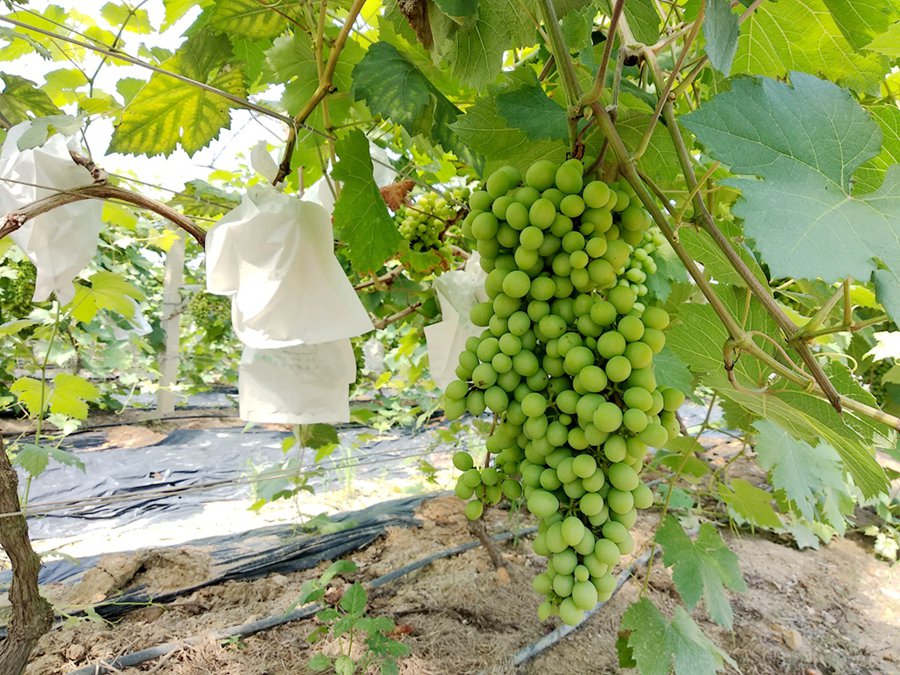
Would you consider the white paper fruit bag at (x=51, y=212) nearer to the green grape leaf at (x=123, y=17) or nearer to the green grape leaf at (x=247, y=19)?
the green grape leaf at (x=247, y=19)

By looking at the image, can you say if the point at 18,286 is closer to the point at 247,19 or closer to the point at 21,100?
the point at 21,100

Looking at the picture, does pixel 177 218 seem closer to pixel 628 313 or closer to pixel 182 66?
pixel 182 66

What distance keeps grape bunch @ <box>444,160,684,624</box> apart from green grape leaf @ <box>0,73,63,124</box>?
146cm

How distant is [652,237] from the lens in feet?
4.20

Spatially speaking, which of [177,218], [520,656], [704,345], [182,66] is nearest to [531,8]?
[704,345]

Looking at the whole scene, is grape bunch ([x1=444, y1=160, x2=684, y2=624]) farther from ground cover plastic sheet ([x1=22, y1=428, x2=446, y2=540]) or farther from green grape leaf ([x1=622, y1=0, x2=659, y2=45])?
ground cover plastic sheet ([x1=22, y1=428, x2=446, y2=540])

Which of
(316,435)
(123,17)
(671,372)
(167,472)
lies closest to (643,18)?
(671,372)

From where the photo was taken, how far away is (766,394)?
0.88 m

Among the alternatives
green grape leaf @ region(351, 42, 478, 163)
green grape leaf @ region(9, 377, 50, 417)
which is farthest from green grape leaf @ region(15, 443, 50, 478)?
green grape leaf @ region(351, 42, 478, 163)

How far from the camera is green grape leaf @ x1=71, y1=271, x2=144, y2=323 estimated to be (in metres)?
1.72

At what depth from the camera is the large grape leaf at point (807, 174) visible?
1.56ft

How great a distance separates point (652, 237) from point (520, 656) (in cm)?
147

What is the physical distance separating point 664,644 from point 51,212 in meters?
1.72

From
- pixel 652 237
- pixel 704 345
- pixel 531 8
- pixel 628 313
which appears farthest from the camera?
pixel 652 237
